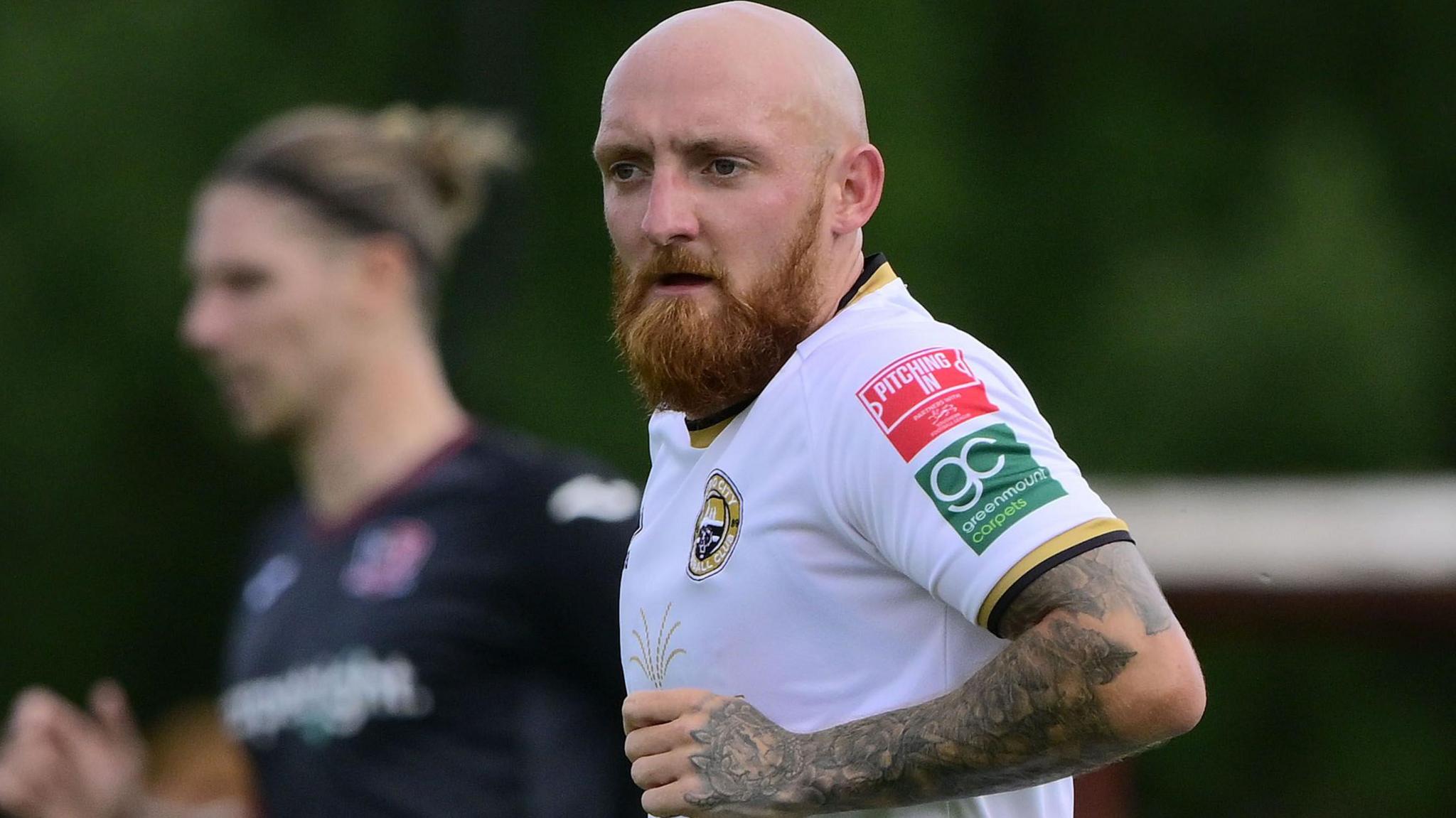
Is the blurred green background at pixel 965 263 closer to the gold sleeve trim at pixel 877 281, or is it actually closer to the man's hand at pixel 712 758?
the gold sleeve trim at pixel 877 281

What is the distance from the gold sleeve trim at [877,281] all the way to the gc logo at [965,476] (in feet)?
1.14

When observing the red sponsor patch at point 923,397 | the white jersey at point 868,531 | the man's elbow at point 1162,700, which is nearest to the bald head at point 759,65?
the white jersey at point 868,531

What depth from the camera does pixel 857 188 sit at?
2236 millimetres

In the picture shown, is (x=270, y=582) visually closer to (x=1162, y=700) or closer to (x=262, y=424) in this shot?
(x=262, y=424)

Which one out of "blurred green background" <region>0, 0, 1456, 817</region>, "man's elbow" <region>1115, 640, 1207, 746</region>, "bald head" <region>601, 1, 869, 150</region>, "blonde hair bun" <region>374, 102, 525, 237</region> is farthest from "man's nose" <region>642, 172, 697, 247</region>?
"blurred green background" <region>0, 0, 1456, 817</region>

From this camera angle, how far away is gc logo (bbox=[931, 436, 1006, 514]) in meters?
1.90

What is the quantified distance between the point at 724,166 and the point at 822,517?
415 mm

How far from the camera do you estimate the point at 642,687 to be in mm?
2260

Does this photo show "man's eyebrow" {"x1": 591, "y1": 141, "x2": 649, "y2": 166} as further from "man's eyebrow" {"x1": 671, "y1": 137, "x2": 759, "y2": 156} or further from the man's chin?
the man's chin

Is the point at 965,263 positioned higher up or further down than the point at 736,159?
higher up

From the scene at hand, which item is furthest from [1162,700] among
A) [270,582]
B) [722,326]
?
[270,582]

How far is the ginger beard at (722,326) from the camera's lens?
2.14 meters

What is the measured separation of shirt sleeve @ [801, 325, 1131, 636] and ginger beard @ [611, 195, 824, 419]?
0.42 feet

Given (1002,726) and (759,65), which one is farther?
(759,65)
